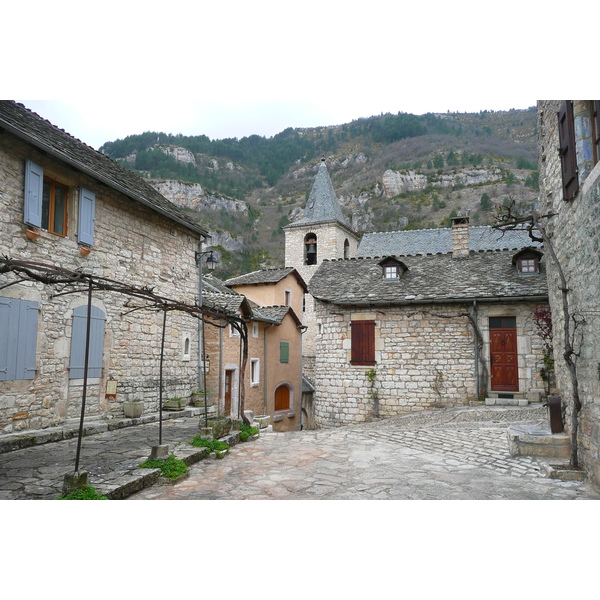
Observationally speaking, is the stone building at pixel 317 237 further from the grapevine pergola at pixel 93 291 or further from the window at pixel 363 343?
the grapevine pergola at pixel 93 291

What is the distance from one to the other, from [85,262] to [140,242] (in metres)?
1.74

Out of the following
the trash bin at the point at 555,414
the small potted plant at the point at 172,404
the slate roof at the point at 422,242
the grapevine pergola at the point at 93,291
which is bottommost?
the small potted plant at the point at 172,404

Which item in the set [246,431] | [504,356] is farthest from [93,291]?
[504,356]

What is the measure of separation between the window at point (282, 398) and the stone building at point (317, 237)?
9.66m

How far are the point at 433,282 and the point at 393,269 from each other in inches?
56.6

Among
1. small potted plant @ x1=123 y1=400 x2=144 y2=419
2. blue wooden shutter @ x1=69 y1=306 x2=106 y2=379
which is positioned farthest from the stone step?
blue wooden shutter @ x1=69 y1=306 x2=106 y2=379

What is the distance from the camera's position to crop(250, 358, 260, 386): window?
16641 millimetres

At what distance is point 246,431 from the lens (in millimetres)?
8219

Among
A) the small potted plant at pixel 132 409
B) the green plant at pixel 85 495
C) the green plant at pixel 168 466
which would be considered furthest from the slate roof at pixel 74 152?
the green plant at pixel 85 495

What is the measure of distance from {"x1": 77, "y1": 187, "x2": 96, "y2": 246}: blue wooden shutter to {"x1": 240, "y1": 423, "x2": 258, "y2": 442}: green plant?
4601 millimetres

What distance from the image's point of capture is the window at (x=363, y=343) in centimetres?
1326

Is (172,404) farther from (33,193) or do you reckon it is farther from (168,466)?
(168,466)

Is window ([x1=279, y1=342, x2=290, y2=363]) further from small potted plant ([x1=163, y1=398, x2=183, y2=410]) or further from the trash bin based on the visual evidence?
the trash bin

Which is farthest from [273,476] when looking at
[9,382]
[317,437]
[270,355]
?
[270,355]
